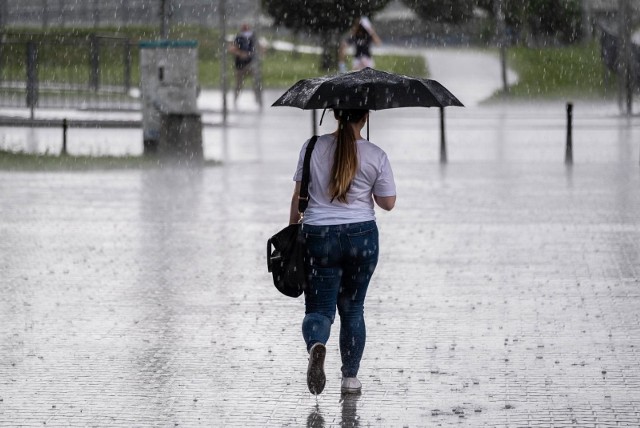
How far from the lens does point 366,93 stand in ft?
25.8

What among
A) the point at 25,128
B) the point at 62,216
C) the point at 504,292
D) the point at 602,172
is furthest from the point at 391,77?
the point at 25,128

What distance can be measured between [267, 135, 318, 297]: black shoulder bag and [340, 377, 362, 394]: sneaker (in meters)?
0.52

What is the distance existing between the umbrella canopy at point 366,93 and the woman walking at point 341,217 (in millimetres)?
81

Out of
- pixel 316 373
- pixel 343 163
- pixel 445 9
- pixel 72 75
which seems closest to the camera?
pixel 316 373

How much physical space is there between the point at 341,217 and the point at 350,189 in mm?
144

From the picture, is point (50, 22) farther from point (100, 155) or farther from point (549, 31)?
point (100, 155)

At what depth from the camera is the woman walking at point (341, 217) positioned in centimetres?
775

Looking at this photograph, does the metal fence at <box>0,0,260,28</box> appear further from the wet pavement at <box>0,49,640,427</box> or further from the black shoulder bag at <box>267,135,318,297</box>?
the black shoulder bag at <box>267,135,318,297</box>

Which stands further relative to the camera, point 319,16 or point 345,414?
point 319,16

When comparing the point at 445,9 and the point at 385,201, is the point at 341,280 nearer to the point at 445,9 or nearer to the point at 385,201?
the point at 385,201

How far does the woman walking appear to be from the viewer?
25.4ft

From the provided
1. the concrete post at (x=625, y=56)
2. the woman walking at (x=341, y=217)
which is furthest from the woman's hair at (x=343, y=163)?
the concrete post at (x=625, y=56)

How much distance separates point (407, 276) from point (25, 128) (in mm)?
19883

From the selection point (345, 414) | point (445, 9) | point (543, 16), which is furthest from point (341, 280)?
point (445, 9)
